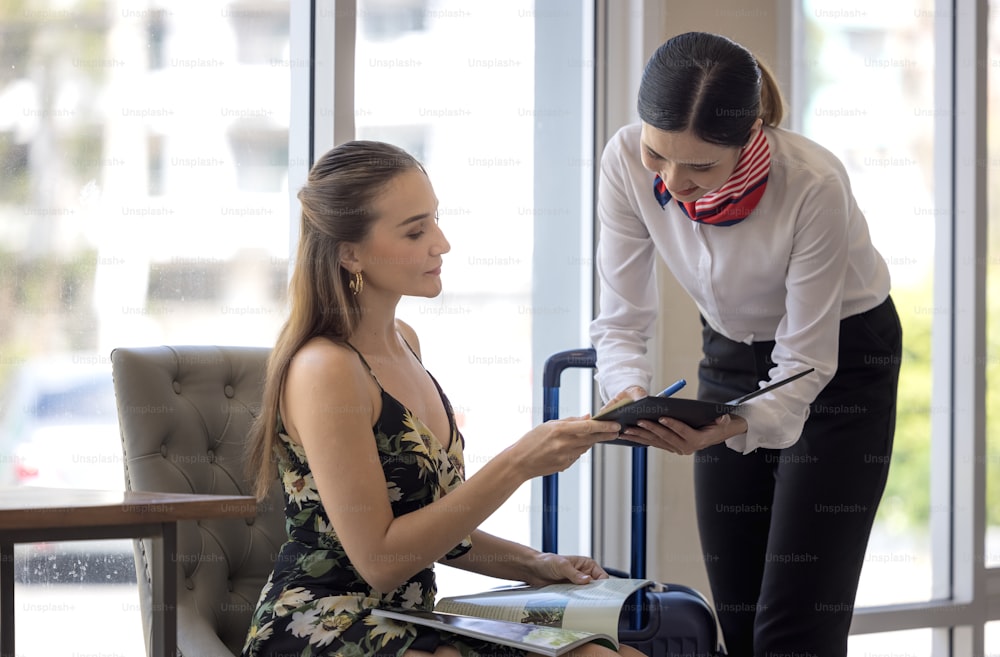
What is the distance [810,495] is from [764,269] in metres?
0.39

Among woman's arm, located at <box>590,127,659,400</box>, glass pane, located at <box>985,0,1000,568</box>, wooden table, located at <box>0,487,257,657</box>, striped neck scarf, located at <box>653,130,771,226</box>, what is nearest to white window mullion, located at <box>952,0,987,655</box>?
glass pane, located at <box>985,0,1000,568</box>

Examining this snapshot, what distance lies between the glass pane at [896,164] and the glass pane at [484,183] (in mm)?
746

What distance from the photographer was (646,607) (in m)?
1.62

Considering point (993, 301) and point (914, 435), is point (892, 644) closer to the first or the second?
point (914, 435)

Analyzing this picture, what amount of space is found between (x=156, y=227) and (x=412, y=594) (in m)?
1.24

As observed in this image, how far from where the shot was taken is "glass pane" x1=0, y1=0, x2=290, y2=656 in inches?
83.7

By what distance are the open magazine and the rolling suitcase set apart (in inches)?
8.4

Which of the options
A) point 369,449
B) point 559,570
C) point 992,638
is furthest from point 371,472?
point 992,638

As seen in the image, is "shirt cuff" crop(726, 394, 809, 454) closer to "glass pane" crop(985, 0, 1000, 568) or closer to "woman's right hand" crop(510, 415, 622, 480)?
"woman's right hand" crop(510, 415, 622, 480)

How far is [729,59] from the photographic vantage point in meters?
1.47

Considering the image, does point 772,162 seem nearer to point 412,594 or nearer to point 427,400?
point 427,400

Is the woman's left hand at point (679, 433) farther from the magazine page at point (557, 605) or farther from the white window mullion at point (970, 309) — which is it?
the white window mullion at point (970, 309)

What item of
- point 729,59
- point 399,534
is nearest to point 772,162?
point 729,59

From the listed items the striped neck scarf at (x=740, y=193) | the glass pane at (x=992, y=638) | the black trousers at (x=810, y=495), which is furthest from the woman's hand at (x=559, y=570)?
the glass pane at (x=992, y=638)
